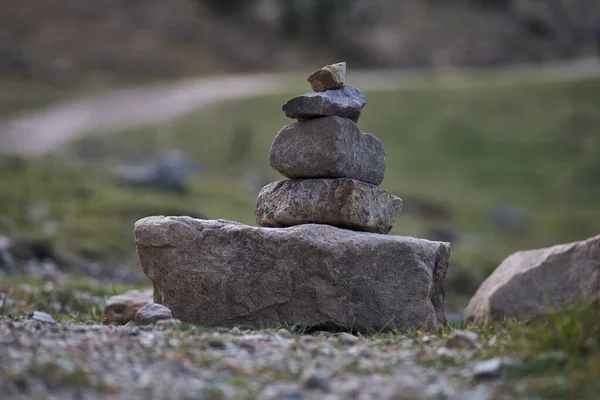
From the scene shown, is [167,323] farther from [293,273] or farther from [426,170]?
[426,170]

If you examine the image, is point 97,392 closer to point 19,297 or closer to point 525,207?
point 19,297

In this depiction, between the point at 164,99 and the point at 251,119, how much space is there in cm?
640

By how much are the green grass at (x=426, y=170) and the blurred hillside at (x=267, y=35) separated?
14.0 metres

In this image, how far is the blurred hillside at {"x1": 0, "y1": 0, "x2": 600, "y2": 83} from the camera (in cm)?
4988

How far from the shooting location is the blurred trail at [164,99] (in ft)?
111

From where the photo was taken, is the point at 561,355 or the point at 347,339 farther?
the point at 347,339

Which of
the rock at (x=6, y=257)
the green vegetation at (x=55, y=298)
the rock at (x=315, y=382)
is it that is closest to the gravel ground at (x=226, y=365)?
the rock at (x=315, y=382)

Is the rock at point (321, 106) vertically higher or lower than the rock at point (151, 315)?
higher

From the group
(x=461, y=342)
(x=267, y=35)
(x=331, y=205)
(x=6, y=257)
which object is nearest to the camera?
(x=461, y=342)

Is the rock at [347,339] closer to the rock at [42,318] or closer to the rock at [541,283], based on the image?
the rock at [42,318]

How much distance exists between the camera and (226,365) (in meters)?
6.14

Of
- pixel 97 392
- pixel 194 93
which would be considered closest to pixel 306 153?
pixel 97 392

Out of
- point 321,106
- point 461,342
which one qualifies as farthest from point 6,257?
point 461,342

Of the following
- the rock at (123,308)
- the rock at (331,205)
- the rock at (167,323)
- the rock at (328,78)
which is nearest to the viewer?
the rock at (167,323)
